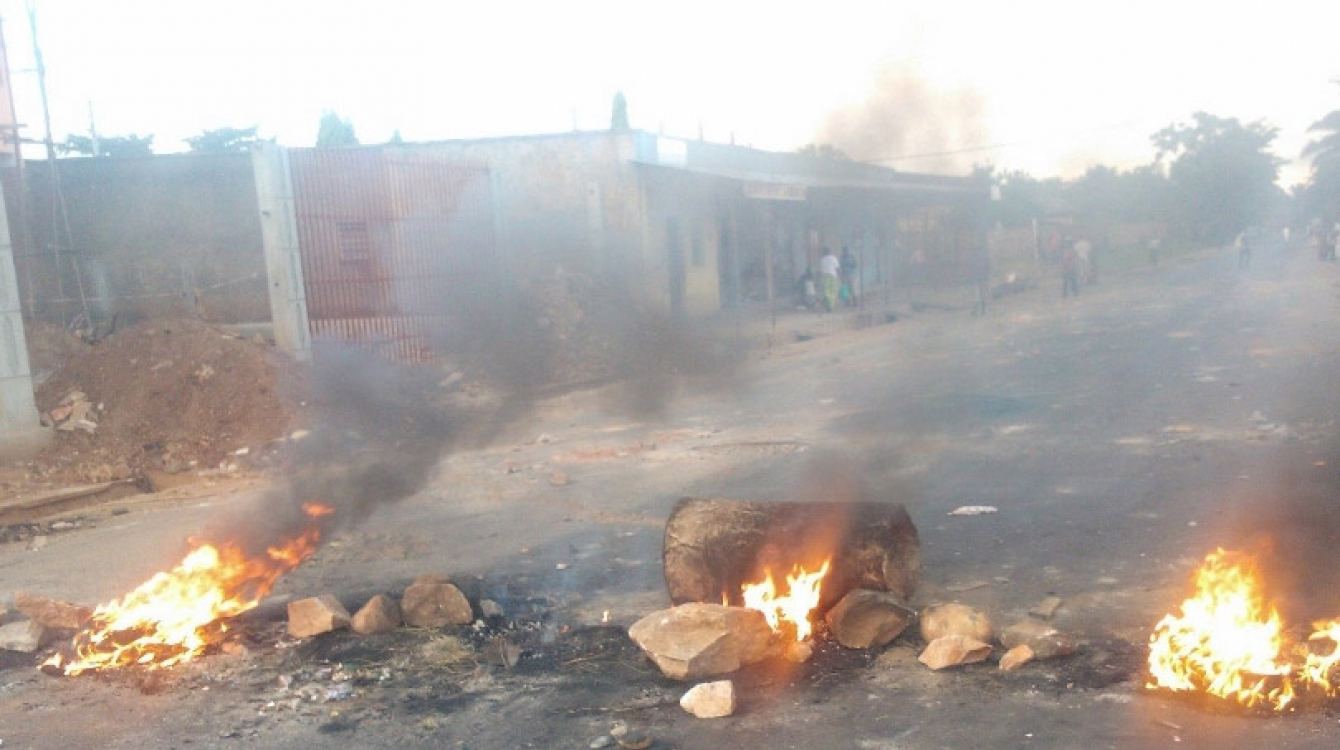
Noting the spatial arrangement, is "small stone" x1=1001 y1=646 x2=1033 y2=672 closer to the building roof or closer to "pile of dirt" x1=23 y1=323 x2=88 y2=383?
"pile of dirt" x1=23 y1=323 x2=88 y2=383

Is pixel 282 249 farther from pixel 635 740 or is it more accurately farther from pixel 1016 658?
pixel 1016 658

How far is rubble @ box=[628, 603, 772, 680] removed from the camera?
4.03m

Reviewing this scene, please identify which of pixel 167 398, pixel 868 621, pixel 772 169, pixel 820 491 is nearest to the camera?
pixel 868 621

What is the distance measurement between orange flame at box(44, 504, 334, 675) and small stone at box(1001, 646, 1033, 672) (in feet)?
11.2

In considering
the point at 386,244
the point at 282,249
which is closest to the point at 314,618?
the point at 282,249

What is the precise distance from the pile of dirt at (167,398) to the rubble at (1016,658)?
7453 mm

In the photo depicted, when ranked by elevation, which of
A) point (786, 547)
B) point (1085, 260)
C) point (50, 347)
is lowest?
point (786, 547)

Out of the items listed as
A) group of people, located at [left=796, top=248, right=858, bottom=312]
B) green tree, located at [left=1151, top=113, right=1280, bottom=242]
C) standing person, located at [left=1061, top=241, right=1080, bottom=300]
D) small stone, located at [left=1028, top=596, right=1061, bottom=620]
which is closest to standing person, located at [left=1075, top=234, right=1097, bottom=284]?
standing person, located at [left=1061, top=241, right=1080, bottom=300]

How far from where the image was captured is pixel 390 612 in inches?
188

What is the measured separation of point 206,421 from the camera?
9.65 m

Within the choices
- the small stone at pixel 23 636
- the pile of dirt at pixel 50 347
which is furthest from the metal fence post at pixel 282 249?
the small stone at pixel 23 636

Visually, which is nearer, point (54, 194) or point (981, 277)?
point (54, 194)

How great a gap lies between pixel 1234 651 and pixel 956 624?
98cm

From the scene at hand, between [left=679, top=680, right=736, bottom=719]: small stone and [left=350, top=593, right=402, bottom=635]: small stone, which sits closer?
[left=679, top=680, right=736, bottom=719]: small stone
